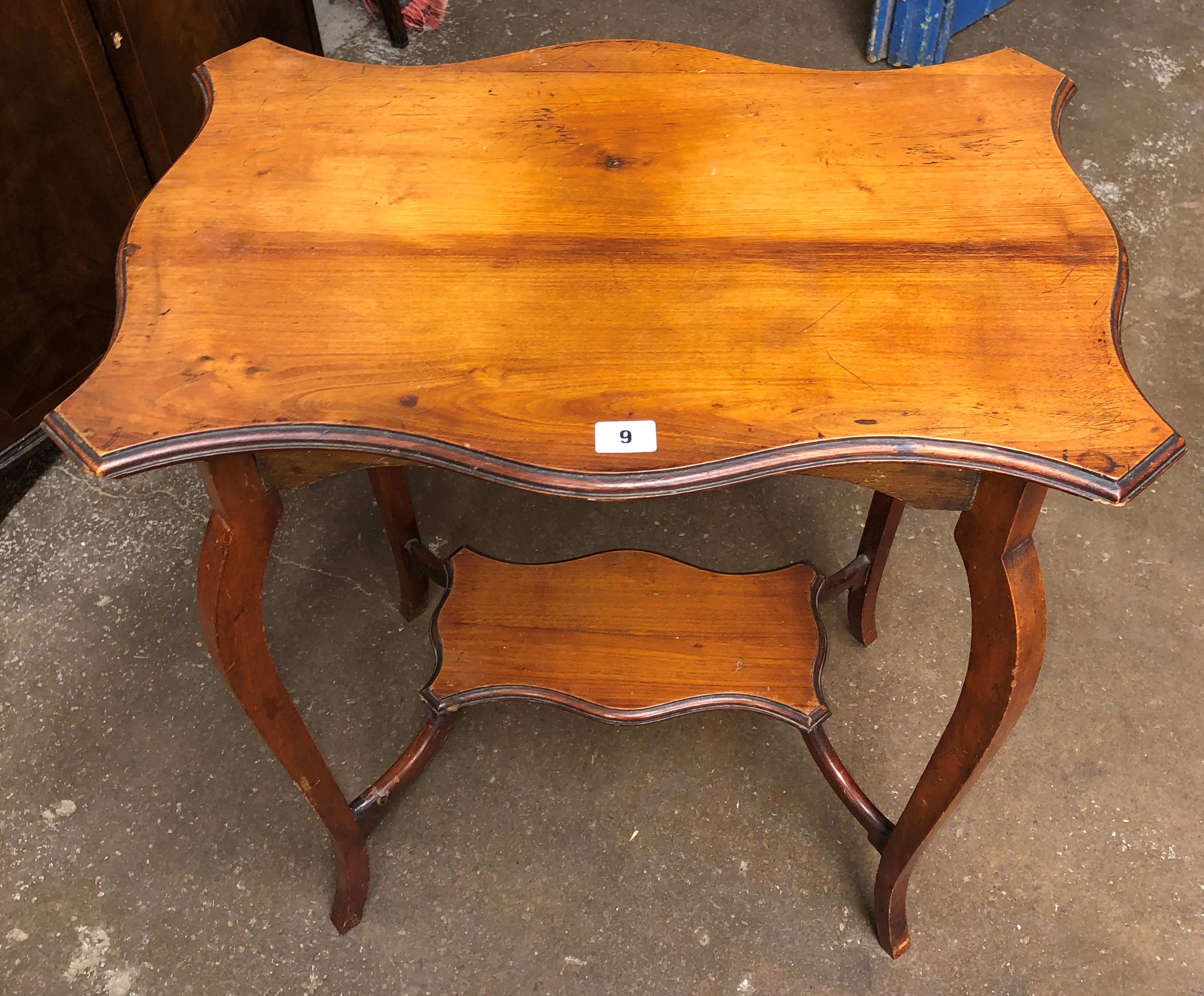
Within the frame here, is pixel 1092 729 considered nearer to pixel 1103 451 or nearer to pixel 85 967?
pixel 1103 451

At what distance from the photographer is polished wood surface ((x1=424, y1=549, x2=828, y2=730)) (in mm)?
1461

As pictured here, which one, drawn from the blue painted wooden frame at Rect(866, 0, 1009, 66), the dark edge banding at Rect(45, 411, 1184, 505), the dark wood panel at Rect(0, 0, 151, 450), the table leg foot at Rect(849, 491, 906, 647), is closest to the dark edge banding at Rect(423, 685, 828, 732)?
the table leg foot at Rect(849, 491, 906, 647)

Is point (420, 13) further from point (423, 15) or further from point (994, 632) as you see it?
point (994, 632)

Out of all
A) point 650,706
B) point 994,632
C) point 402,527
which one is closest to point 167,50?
point 402,527

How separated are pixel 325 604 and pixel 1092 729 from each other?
1302 mm

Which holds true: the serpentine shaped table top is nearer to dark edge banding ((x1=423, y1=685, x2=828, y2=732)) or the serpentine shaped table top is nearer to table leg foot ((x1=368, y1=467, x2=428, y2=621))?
table leg foot ((x1=368, y1=467, x2=428, y2=621))

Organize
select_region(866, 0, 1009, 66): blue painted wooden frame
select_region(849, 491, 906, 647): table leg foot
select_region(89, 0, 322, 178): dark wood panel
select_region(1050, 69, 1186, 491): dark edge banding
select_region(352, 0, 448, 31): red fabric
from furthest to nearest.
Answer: select_region(352, 0, 448, 31): red fabric
select_region(866, 0, 1009, 66): blue painted wooden frame
select_region(89, 0, 322, 178): dark wood panel
select_region(849, 491, 906, 647): table leg foot
select_region(1050, 69, 1186, 491): dark edge banding

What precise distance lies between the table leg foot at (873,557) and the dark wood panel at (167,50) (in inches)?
51.7

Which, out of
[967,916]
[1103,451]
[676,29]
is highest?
[1103,451]

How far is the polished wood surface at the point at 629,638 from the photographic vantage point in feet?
4.79

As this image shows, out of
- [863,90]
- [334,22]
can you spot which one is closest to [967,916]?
[863,90]

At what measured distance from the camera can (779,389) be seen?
0.97 metres

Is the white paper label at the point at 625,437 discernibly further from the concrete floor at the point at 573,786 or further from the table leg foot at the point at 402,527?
the concrete floor at the point at 573,786

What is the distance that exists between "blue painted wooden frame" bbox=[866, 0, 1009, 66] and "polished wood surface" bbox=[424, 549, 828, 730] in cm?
189
